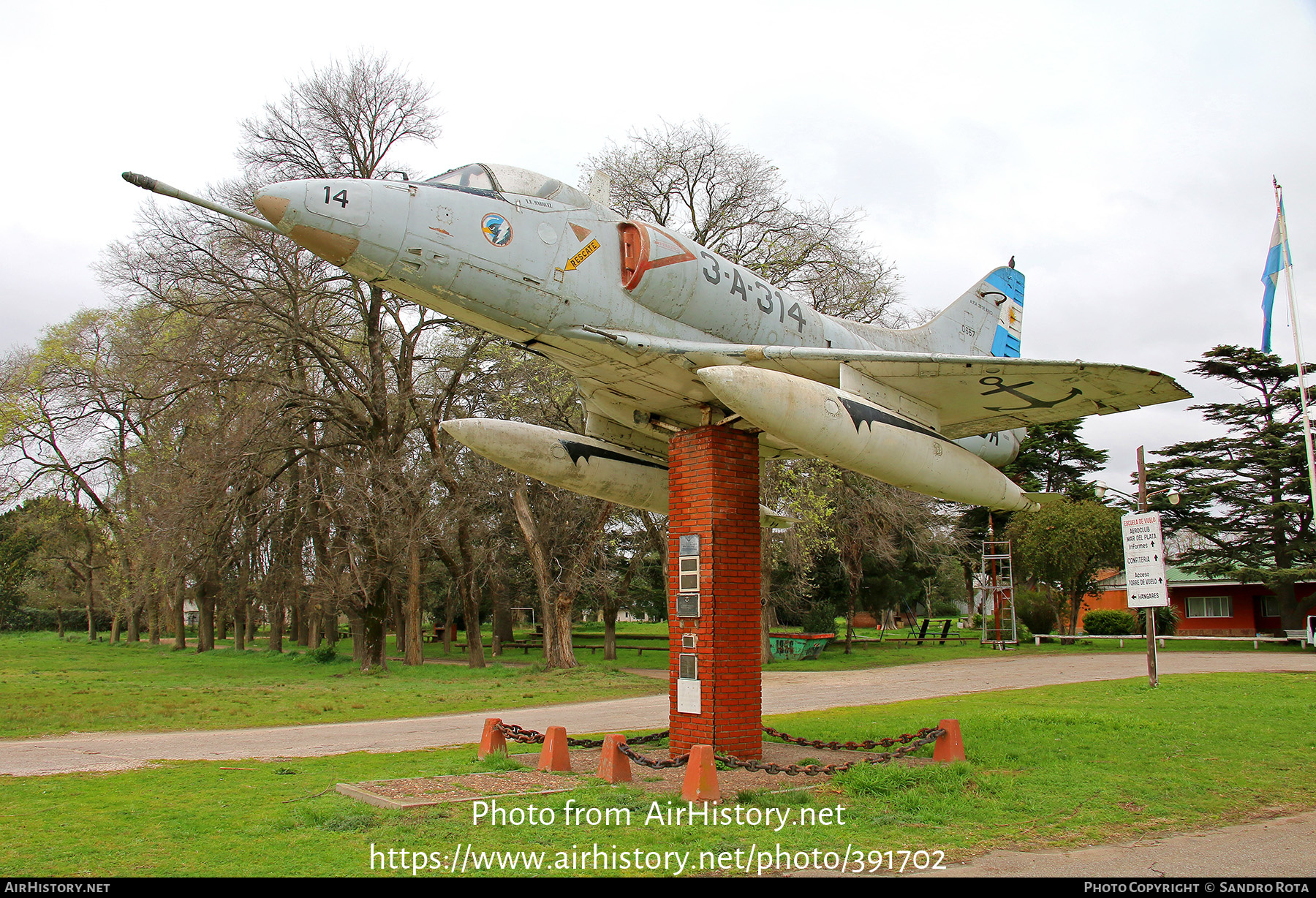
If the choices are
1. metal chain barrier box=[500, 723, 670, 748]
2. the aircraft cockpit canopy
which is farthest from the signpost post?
the aircraft cockpit canopy

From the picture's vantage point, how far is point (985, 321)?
41.7ft

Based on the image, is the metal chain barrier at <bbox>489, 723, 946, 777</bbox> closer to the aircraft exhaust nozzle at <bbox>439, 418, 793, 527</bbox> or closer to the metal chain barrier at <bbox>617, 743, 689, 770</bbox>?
the metal chain barrier at <bbox>617, 743, 689, 770</bbox>

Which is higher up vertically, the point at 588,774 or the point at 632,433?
the point at 632,433

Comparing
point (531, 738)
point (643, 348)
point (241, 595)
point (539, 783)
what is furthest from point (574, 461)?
point (241, 595)

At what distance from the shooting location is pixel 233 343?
2005cm

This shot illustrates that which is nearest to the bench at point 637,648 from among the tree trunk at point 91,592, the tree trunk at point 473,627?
the tree trunk at point 473,627

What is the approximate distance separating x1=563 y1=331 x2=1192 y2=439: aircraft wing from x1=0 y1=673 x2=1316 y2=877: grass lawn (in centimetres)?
376

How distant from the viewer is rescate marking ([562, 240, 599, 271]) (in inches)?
325

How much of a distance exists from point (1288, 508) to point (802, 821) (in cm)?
3662

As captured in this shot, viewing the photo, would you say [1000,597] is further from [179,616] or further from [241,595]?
[179,616]

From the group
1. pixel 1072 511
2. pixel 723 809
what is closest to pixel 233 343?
pixel 723 809

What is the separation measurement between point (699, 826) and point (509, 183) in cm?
602

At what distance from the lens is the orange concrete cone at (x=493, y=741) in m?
9.33

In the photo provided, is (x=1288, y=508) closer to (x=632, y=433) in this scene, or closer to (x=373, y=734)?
(x=632, y=433)
